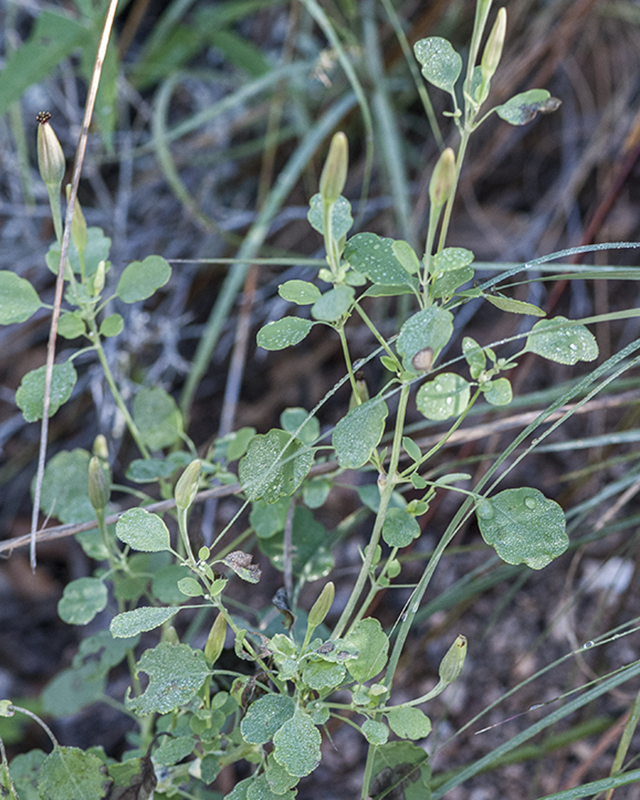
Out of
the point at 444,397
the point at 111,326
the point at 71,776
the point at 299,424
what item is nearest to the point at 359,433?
the point at 444,397

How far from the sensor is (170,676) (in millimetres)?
546

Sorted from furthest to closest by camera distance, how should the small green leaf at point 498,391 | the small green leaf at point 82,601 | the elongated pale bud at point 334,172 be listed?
the small green leaf at point 82,601 < the small green leaf at point 498,391 < the elongated pale bud at point 334,172

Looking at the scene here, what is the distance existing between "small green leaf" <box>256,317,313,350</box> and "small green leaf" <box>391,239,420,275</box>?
9 centimetres

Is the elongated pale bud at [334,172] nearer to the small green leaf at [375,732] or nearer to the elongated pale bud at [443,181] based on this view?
the elongated pale bud at [443,181]

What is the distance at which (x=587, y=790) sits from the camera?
553mm

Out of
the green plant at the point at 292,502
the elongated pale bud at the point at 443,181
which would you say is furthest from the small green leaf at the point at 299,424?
the elongated pale bud at the point at 443,181

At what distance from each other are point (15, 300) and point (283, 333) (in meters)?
0.28

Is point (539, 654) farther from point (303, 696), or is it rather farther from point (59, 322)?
point (59, 322)

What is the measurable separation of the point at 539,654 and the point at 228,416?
67 cm

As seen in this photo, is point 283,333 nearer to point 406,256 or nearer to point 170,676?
point 406,256

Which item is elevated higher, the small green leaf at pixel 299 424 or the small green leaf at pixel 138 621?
the small green leaf at pixel 138 621

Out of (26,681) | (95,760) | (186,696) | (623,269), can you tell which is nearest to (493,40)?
(623,269)

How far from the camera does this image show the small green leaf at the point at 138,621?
510 mm

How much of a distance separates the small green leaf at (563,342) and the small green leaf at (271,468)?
207mm
